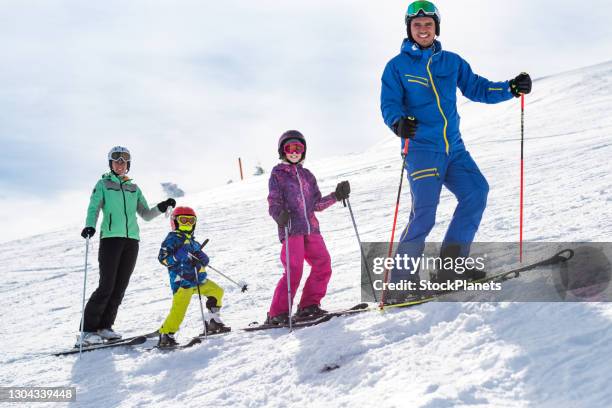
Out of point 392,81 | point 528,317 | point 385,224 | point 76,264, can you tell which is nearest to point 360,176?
point 385,224

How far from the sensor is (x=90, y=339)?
231 inches

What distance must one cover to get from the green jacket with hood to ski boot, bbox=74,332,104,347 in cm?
105

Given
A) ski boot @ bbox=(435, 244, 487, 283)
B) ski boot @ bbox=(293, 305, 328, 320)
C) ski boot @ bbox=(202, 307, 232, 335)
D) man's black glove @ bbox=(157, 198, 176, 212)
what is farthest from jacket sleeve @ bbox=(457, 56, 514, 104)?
man's black glove @ bbox=(157, 198, 176, 212)

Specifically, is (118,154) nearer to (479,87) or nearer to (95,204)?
(95,204)

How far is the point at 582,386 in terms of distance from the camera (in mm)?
2543

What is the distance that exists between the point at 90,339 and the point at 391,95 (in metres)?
3.98

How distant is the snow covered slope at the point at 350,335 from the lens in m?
2.87

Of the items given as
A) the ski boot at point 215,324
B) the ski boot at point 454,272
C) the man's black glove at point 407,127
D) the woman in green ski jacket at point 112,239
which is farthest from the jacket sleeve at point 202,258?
the man's black glove at point 407,127

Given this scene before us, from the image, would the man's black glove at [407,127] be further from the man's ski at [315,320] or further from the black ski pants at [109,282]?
the black ski pants at [109,282]

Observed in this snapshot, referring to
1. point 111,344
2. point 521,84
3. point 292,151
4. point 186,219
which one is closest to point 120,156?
point 186,219

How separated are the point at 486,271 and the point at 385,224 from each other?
200 inches

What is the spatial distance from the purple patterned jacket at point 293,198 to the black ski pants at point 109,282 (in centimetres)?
202

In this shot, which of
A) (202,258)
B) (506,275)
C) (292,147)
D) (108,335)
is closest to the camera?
(506,275)

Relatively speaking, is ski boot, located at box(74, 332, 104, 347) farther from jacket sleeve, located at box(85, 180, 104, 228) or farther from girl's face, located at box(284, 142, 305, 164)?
girl's face, located at box(284, 142, 305, 164)
